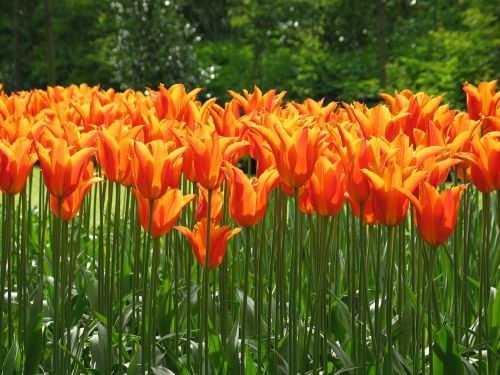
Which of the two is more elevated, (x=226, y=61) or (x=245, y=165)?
(x=226, y=61)

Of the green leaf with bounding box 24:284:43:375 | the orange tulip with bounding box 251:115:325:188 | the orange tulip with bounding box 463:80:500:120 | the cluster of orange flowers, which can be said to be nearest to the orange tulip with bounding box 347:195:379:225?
the cluster of orange flowers

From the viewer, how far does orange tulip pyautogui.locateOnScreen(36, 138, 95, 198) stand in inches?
103

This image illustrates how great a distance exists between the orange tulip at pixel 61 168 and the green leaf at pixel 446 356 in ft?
4.01

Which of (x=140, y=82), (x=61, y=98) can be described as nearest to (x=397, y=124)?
(x=61, y=98)

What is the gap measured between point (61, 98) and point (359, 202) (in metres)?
3.44

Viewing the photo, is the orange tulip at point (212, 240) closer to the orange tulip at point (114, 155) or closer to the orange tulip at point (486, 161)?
the orange tulip at point (114, 155)

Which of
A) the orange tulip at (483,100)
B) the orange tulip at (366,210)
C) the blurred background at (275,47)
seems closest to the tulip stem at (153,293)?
the orange tulip at (366,210)

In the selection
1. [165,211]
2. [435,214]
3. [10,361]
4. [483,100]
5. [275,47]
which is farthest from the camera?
[275,47]

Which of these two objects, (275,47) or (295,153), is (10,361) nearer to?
(295,153)

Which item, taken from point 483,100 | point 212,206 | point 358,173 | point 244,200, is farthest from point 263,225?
point 483,100

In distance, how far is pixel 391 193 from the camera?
2.38 metres

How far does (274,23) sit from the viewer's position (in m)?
19.6

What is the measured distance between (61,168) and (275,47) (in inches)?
739

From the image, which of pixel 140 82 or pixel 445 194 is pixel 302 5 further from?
pixel 445 194
